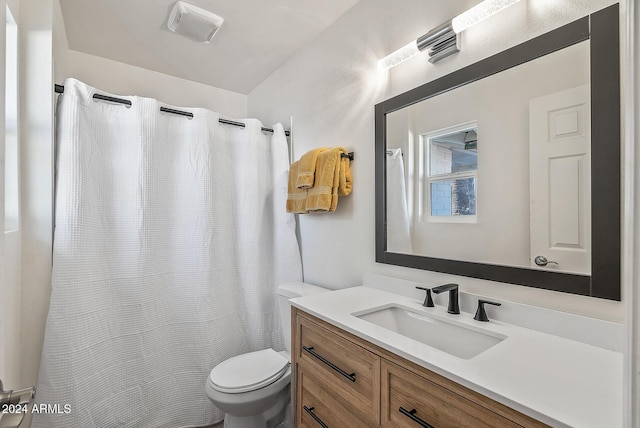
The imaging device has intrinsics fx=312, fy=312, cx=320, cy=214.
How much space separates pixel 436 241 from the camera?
137cm

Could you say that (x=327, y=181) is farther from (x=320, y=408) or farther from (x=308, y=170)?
(x=320, y=408)

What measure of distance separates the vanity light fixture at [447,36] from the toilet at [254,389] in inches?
52.7

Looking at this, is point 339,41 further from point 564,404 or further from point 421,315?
point 564,404

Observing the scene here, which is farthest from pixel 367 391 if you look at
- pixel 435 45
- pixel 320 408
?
pixel 435 45

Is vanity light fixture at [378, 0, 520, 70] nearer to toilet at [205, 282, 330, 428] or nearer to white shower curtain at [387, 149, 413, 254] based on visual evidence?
white shower curtain at [387, 149, 413, 254]

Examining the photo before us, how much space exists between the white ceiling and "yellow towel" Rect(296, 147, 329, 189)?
0.79 meters

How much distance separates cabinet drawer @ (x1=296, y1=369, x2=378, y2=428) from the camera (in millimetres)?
1063

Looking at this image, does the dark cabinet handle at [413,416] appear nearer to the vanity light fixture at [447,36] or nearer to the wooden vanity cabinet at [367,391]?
the wooden vanity cabinet at [367,391]

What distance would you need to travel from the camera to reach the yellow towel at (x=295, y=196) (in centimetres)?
192

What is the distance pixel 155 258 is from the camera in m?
1.84

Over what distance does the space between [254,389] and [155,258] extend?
3.09 feet

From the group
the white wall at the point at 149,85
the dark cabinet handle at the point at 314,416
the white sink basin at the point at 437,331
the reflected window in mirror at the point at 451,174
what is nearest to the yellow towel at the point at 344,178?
the reflected window in mirror at the point at 451,174

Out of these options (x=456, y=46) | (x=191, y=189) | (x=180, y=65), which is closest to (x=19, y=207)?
(x=191, y=189)

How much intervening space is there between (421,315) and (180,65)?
242 centimetres
